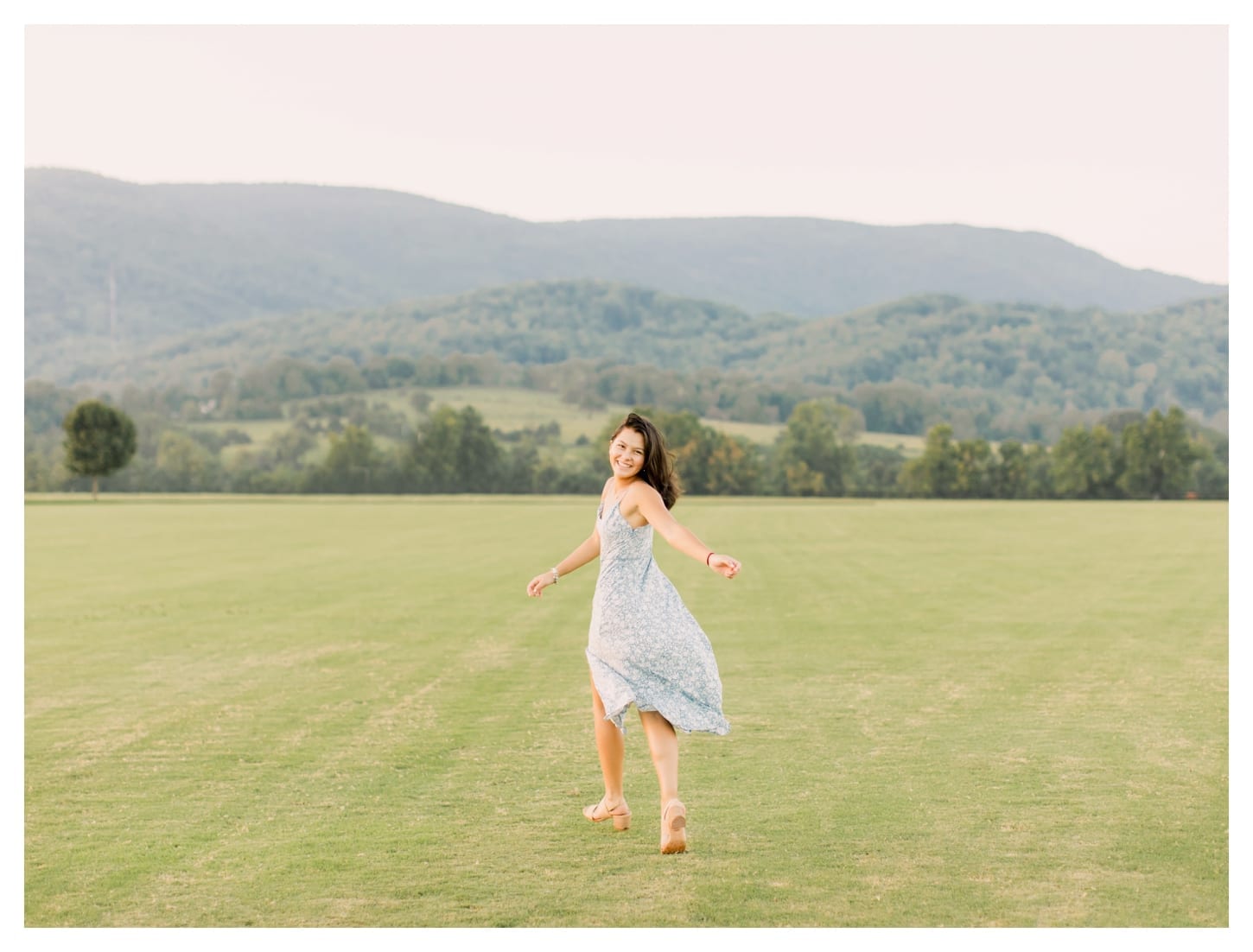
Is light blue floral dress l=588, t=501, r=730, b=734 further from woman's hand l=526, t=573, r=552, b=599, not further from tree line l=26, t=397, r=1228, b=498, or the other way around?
tree line l=26, t=397, r=1228, b=498

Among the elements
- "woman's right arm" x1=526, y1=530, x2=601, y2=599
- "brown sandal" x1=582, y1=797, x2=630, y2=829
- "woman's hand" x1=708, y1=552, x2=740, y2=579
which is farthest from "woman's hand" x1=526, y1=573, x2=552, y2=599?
"woman's hand" x1=708, y1=552, x2=740, y2=579

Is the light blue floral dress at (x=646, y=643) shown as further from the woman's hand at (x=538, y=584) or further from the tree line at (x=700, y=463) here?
the tree line at (x=700, y=463)

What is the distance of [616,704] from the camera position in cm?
641

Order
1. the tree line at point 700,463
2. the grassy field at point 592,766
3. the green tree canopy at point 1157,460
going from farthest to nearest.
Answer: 1. the tree line at point 700,463
2. the green tree canopy at point 1157,460
3. the grassy field at point 592,766

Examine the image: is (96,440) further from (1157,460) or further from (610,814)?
(610,814)

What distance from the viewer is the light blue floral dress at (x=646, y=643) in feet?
21.0

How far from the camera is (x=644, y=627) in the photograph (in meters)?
6.42

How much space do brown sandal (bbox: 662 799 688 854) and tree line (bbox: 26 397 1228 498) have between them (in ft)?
319

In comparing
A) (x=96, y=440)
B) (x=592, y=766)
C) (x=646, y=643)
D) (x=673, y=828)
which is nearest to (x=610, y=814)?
(x=673, y=828)

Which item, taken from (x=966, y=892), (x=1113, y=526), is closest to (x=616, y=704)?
(x=966, y=892)

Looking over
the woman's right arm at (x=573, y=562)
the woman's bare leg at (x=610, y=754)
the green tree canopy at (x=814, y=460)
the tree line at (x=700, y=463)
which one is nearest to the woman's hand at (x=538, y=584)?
the woman's right arm at (x=573, y=562)

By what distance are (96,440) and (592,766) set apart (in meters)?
95.2

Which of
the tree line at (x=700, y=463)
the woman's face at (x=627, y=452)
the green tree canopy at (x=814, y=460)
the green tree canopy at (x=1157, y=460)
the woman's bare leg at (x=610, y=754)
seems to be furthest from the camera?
the green tree canopy at (x=814, y=460)

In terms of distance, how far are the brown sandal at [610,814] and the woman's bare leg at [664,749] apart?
0.85 feet
